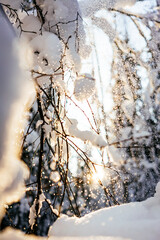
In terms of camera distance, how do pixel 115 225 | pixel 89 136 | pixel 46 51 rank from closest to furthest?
pixel 115 225, pixel 46 51, pixel 89 136

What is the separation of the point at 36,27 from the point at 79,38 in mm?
250

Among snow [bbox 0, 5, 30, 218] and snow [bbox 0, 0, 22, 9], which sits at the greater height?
snow [bbox 0, 0, 22, 9]

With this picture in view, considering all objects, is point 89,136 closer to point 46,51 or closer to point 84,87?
point 84,87

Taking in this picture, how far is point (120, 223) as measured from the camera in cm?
46

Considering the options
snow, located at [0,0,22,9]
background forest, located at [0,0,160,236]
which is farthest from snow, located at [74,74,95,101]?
snow, located at [0,0,22,9]

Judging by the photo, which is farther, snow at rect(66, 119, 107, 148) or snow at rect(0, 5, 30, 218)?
snow at rect(66, 119, 107, 148)

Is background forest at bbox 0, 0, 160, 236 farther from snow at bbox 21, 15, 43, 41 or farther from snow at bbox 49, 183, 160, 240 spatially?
snow at bbox 49, 183, 160, 240

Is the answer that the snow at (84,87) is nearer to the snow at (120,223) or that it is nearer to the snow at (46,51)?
the snow at (46,51)

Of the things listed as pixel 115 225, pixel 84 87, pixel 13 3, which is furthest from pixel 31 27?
pixel 115 225

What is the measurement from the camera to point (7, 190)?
22.6 inches

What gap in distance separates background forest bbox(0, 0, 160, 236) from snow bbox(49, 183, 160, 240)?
1.43 ft

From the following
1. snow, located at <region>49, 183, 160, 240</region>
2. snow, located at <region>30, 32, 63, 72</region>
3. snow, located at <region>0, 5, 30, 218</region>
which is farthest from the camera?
snow, located at <region>30, 32, 63, 72</region>

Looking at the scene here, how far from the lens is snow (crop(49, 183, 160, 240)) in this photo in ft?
1.37

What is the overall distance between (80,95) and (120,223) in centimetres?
65
